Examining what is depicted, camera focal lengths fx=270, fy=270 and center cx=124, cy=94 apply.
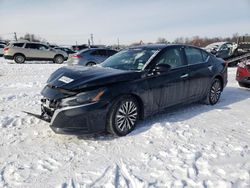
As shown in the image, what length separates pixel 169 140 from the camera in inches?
169

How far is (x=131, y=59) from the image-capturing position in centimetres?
538

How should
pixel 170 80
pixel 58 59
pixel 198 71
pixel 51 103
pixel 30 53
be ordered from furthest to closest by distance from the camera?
pixel 58 59, pixel 30 53, pixel 198 71, pixel 170 80, pixel 51 103

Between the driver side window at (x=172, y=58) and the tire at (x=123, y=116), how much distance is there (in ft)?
3.52

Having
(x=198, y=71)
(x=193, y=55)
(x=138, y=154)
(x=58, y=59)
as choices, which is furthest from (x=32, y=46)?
(x=138, y=154)

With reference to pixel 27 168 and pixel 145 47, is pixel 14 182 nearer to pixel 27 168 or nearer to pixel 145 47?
pixel 27 168

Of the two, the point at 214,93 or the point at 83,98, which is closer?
the point at 83,98

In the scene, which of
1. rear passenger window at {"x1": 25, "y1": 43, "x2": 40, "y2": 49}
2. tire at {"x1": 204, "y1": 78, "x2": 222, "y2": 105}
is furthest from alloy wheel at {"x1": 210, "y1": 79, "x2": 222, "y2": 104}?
rear passenger window at {"x1": 25, "y1": 43, "x2": 40, "y2": 49}

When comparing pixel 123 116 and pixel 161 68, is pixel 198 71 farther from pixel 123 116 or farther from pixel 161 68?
pixel 123 116

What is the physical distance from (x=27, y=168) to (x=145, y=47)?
3.39 metres

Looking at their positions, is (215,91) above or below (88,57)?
below

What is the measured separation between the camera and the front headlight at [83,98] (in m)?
4.06

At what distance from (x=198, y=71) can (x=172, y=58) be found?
841 millimetres

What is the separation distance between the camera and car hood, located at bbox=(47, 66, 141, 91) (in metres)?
4.17

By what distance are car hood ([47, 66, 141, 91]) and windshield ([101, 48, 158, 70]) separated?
37 cm
